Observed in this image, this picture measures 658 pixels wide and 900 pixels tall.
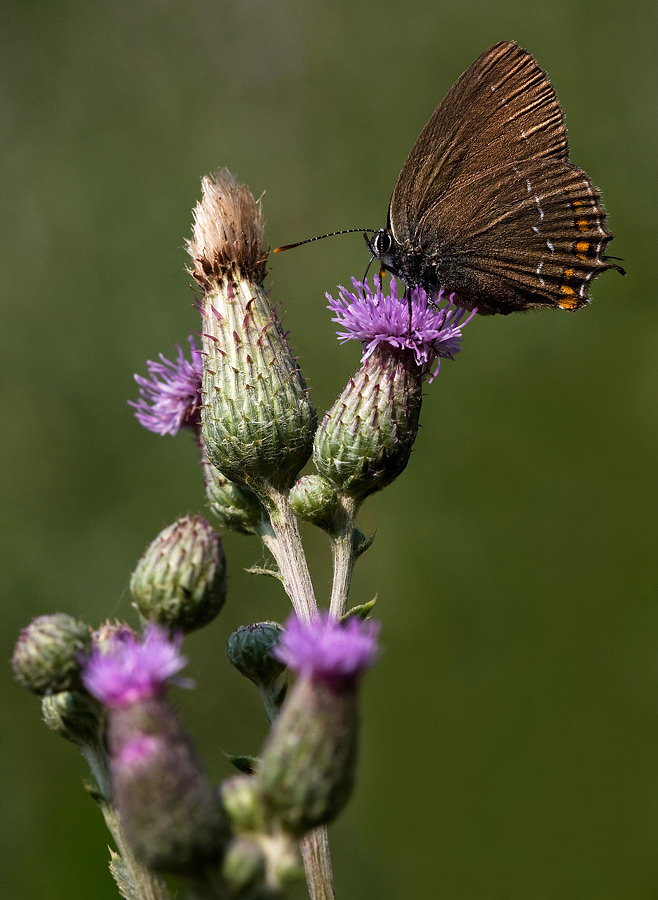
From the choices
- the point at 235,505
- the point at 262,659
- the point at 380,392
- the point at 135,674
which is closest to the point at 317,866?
the point at 262,659

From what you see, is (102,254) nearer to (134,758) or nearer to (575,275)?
(575,275)

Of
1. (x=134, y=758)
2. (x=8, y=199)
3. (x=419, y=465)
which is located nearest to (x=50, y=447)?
(x=8, y=199)

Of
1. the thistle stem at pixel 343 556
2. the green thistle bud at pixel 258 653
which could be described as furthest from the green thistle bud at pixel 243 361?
the green thistle bud at pixel 258 653

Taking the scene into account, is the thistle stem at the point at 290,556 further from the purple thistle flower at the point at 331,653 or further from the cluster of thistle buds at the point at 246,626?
the purple thistle flower at the point at 331,653

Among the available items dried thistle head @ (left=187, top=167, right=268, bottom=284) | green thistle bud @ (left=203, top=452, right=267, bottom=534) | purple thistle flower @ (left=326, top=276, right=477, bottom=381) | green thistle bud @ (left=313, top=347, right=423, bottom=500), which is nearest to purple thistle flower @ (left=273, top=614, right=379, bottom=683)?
green thistle bud @ (left=313, top=347, right=423, bottom=500)

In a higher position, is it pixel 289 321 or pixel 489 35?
pixel 489 35

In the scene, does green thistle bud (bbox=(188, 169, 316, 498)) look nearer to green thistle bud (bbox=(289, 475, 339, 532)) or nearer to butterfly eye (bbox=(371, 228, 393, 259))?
green thistle bud (bbox=(289, 475, 339, 532))
